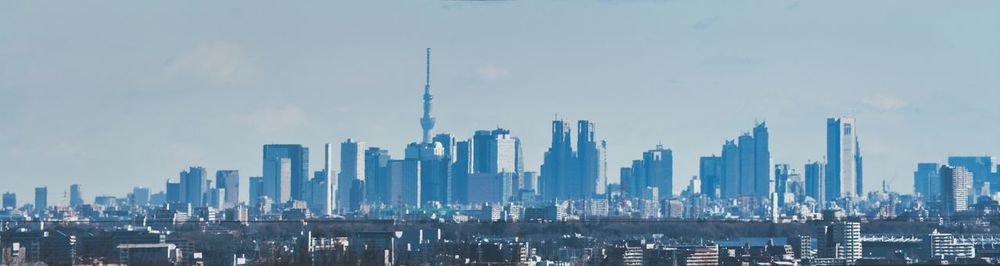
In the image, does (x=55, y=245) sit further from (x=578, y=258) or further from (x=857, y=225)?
(x=857, y=225)

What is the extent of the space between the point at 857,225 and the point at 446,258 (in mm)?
33678

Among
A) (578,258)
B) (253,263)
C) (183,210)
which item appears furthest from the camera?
(183,210)

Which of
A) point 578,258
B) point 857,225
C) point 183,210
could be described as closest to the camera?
point 578,258

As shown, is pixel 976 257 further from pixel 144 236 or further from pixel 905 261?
pixel 144 236

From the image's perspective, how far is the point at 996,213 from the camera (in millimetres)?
145000

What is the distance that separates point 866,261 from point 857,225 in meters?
27.6

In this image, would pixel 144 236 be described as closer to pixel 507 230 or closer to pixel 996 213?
pixel 507 230

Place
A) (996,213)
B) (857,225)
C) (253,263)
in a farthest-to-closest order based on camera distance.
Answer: (996,213) < (857,225) < (253,263)

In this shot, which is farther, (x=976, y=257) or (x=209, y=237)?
(x=209, y=237)

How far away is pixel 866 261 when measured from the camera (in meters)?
89.7

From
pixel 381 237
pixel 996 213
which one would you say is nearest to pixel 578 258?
pixel 381 237

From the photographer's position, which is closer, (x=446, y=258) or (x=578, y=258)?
(x=446, y=258)

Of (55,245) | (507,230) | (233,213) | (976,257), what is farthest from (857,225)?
(233,213)

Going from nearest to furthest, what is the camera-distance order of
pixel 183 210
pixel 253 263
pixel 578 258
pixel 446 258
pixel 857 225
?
pixel 253 263
pixel 446 258
pixel 578 258
pixel 857 225
pixel 183 210
